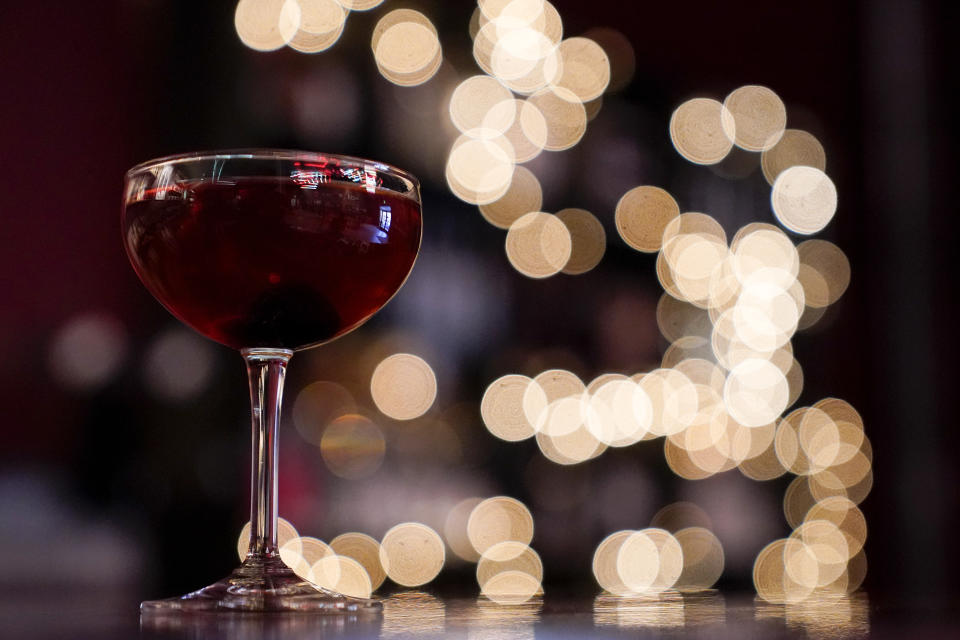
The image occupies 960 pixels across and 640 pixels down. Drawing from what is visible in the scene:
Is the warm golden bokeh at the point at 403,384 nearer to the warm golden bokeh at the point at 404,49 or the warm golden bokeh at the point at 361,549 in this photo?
the warm golden bokeh at the point at 361,549

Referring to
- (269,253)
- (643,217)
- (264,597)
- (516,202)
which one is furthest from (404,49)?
(264,597)

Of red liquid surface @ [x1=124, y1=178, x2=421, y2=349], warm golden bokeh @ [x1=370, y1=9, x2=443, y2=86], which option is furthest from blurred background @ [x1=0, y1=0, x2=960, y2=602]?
red liquid surface @ [x1=124, y1=178, x2=421, y2=349]

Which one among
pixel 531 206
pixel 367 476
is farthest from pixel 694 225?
pixel 367 476

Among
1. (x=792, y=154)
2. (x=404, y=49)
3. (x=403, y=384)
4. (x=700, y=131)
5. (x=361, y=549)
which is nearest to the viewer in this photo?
(x=361, y=549)

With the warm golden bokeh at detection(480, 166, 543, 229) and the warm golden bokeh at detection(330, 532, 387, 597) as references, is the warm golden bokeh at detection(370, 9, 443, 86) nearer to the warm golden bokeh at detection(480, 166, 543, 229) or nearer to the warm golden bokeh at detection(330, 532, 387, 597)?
the warm golden bokeh at detection(480, 166, 543, 229)

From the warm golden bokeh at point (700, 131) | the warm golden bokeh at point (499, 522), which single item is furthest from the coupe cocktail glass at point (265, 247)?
the warm golden bokeh at point (700, 131)

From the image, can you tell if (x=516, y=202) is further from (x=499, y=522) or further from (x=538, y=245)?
(x=499, y=522)

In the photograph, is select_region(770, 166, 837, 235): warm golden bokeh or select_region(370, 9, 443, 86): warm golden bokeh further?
select_region(770, 166, 837, 235): warm golden bokeh
